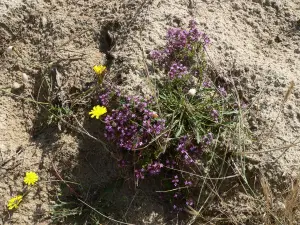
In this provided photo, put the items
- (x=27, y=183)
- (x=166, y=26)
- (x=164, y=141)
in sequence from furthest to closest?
(x=166, y=26) < (x=27, y=183) < (x=164, y=141)

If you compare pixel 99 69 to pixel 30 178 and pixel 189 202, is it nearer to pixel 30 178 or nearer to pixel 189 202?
pixel 30 178

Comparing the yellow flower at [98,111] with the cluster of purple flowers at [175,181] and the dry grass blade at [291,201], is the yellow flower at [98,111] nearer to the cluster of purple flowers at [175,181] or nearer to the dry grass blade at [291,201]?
the cluster of purple flowers at [175,181]

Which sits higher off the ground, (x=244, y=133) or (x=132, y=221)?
(x=244, y=133)

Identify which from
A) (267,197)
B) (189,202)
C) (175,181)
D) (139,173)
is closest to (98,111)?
(139,173)

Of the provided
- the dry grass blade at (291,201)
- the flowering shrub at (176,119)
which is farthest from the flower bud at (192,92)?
the dry grass blade at (291,201)

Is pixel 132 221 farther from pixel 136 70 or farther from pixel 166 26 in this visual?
pixel 166 26

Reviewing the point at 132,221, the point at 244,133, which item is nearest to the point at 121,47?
the point at 244,133

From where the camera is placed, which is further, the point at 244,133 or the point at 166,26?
the point at 166,26
